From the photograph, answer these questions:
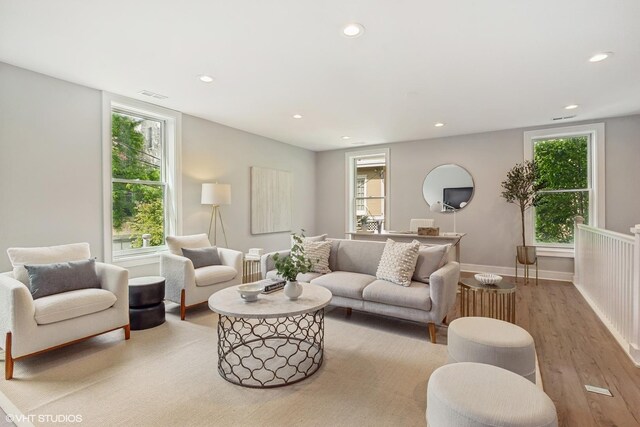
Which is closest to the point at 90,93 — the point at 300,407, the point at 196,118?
the point at 196,118

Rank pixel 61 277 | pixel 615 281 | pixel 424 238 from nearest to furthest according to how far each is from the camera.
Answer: pixel 61 277 → pixel 615 281 → pixel 424 238

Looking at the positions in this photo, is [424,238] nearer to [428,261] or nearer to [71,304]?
[428,261]

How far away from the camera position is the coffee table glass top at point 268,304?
217 centimetres

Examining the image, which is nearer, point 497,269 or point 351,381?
point 351,381

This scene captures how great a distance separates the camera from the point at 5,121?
121 inches

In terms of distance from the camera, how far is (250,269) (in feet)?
16.4

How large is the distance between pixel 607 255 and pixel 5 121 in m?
6.31

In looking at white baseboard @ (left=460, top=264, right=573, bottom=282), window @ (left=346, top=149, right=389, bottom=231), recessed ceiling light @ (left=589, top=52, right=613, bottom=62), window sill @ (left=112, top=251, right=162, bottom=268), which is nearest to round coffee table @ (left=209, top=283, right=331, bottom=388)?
window sill @ (left=112, top=251, right=162, bottom=268)

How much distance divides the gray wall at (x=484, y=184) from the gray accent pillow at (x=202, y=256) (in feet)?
12.4

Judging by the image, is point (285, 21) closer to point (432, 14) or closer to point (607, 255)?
point (432, 14)

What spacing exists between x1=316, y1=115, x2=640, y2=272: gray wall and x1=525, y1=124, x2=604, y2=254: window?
0.14 meters

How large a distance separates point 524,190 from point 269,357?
4.81 metres

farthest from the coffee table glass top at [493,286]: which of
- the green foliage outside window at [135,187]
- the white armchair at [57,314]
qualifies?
the green foliage outside window at [135,187]

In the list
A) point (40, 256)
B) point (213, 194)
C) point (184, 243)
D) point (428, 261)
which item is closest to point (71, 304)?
point (40, 256)
